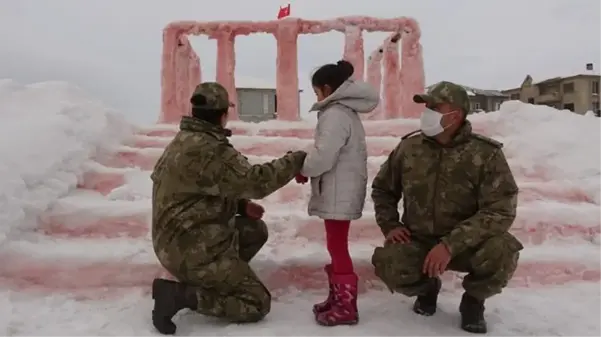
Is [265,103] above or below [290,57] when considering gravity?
below

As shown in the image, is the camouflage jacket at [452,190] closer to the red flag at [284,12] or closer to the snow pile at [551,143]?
the snow pile at [551,143]

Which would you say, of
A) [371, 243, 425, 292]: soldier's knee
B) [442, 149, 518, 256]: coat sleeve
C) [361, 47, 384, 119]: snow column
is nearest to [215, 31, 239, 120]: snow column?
[361, 47, 384, 119]: snow column

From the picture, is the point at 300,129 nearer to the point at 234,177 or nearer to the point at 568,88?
the point at 234,177

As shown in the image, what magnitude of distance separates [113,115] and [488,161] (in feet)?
15.4

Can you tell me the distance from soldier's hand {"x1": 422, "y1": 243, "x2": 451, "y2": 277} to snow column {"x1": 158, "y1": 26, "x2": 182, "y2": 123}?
375 inches

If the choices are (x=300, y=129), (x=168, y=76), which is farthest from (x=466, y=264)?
(x=168, y=76)

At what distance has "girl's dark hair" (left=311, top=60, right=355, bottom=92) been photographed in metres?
3.18

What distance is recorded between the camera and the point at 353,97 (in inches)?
125

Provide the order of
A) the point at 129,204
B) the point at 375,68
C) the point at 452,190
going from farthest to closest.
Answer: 1. the point at 375,68
2. the point at 129,204
3. the point at 452,190

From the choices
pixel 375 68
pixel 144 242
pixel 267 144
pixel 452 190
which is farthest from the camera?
pixel 375 68

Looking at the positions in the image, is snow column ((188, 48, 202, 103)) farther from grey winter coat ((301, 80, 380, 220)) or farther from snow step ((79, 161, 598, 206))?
grey winter coat ((301, 80, 380, 220))

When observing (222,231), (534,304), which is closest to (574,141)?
(534,304)

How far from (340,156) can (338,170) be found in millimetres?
79

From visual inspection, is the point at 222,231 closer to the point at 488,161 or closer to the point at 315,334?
the point at 315,334
